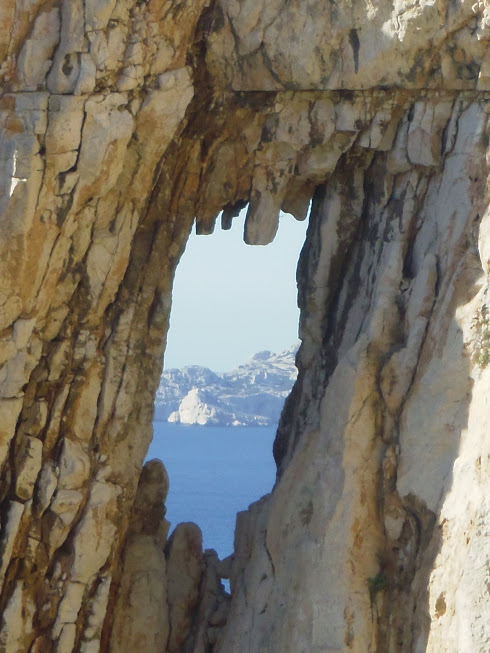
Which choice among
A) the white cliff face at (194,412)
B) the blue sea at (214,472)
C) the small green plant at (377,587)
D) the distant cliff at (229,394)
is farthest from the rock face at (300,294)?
the white cliff face at (194,412)

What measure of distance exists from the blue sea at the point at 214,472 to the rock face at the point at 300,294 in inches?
216

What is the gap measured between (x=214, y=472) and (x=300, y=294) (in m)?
18.2

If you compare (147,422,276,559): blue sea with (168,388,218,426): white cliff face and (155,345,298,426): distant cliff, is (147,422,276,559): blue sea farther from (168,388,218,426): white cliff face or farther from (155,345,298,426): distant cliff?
(155,345,298,426): distant cliff

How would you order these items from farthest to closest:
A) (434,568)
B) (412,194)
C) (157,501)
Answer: (157,501)
(412,194)
(434,568)

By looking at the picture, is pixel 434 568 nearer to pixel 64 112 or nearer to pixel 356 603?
pixel 356 603

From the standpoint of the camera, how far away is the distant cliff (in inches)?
2146

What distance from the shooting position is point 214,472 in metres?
39.8

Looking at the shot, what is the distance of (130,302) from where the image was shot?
21609 millimetres

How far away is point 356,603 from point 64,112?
8.31 metres

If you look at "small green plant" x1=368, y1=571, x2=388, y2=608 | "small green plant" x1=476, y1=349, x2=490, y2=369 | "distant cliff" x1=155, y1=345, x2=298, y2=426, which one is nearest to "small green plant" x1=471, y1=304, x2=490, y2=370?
"small green plant" x1=476, y1=349, x2=490, y2=369

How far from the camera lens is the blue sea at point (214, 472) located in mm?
31188

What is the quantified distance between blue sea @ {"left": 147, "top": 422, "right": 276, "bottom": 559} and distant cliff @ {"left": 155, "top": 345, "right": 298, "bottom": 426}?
2.48 ft

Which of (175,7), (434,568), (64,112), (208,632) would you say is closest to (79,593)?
(208,632)

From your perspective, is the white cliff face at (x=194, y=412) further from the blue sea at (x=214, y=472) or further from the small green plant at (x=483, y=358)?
the small green plant at (x=483, y=358)
